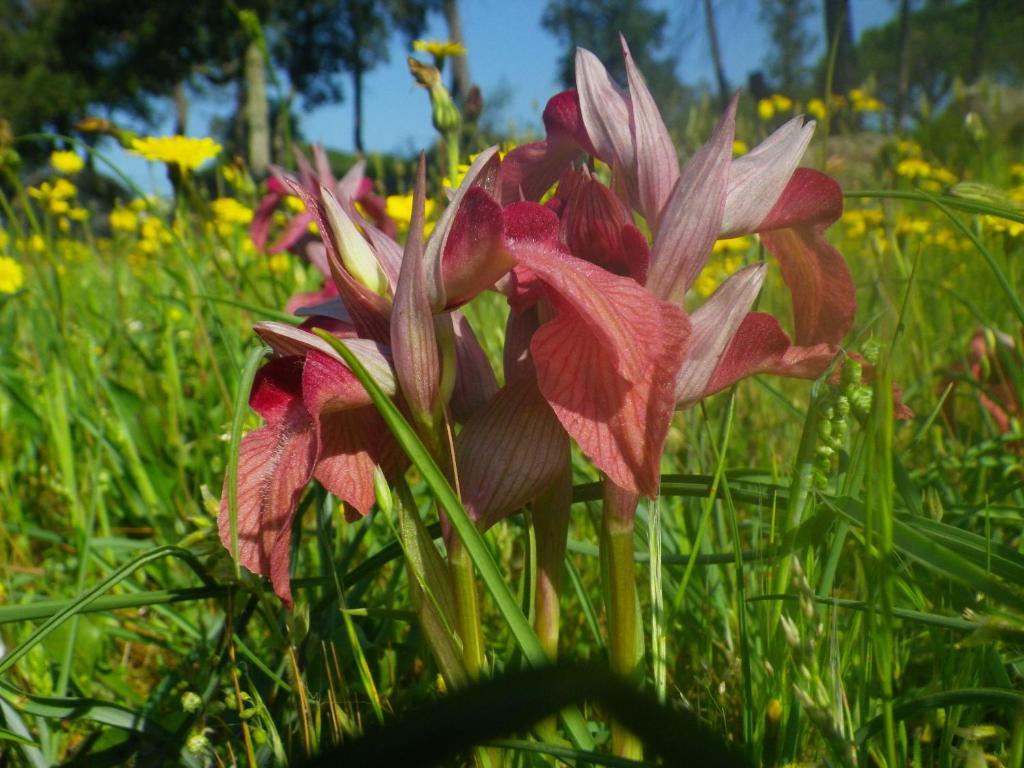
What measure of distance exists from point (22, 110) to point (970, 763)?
69.0 ft

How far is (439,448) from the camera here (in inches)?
20.5

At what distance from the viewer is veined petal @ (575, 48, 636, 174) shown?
1.80ft

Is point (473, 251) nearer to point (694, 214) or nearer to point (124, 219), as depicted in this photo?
point (694, 214)

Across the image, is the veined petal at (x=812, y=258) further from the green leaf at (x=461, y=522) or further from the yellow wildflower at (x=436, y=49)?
the yellow wildflower at (x=436, y=49)

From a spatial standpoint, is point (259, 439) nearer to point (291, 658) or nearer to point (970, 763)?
point (291, 658)

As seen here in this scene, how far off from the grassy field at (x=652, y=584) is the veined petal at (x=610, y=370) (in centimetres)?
10

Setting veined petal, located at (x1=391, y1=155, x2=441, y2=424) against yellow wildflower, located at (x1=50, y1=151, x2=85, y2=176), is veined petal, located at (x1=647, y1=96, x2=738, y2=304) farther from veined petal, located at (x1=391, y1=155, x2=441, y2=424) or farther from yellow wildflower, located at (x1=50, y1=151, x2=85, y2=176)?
yellow wildflower, located at (x1=50, y1=151, x2=85, y2=176)

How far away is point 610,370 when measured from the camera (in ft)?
1.53

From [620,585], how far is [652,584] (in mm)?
55

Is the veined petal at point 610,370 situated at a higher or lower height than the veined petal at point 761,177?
lower

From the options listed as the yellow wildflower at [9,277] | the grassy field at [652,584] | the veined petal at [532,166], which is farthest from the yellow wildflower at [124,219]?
the veined petal at [532,166]

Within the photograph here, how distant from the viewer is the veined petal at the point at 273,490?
1.62ft

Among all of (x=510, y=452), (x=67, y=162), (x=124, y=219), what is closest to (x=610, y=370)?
(x=510, y=452)

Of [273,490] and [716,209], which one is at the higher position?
[716,209]
